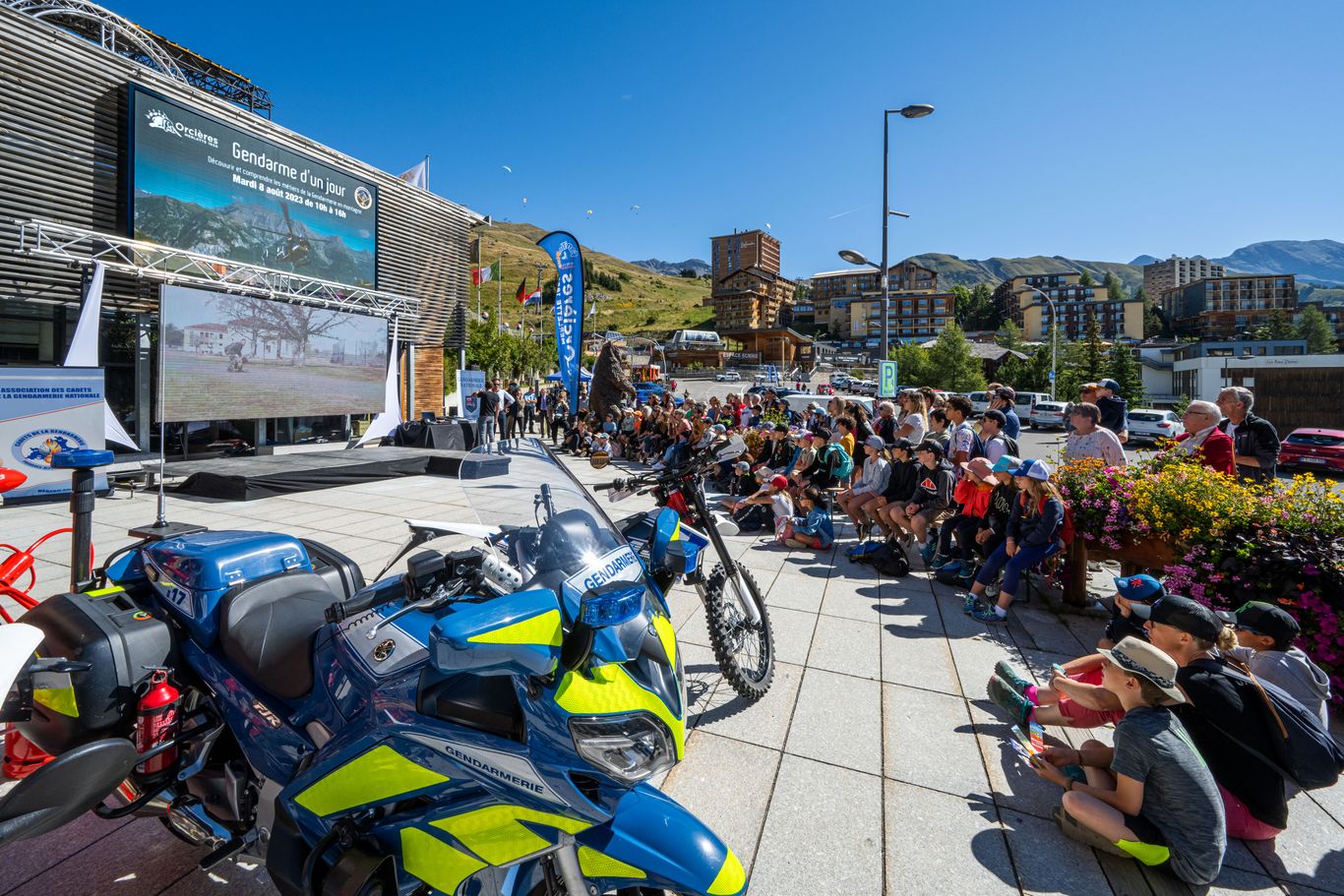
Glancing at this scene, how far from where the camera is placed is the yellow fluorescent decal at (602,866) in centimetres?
143

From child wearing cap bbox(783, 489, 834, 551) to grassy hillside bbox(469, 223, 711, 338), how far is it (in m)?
87.0

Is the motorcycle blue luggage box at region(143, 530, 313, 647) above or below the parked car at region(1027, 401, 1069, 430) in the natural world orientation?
below

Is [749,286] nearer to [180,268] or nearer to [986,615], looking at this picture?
[180,268]

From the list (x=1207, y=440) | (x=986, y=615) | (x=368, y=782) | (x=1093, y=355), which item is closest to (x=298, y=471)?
(x=368, y=782)

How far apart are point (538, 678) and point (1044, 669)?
388cm

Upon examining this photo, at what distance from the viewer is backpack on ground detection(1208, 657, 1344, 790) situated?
7.68ft

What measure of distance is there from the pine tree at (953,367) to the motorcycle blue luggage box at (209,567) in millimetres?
54073

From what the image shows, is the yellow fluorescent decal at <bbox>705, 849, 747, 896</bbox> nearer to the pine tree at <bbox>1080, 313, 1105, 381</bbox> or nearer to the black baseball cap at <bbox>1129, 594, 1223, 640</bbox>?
the black baseball cap at <bbox>1129, 594, 1223, 640</bbox>

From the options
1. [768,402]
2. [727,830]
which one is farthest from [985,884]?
[768,402]

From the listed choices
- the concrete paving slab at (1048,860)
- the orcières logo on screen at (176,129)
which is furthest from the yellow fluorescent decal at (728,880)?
the orcières logo on screen at (176,129)

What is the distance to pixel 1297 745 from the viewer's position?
2.36m

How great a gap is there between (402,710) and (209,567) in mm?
1207

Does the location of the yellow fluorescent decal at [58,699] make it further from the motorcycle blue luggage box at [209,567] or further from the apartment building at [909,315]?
the apartment building at [909,315]

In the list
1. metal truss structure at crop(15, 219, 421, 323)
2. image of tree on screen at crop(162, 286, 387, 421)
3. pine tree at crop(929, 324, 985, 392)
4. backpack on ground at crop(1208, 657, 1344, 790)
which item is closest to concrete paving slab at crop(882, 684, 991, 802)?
backpack on ground at crop(1208, 657, 1344, 790)
